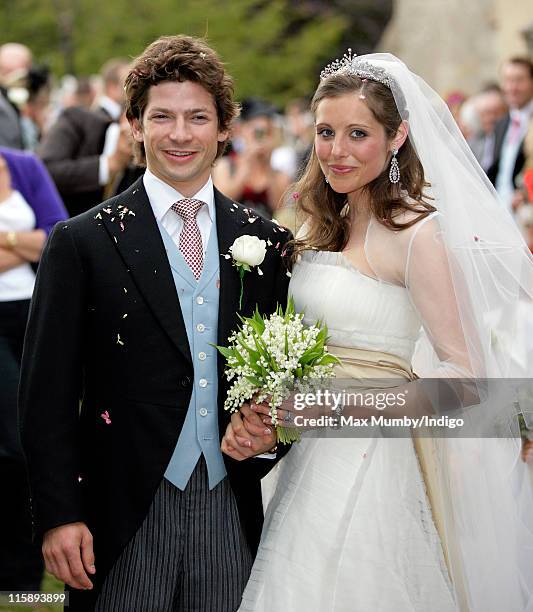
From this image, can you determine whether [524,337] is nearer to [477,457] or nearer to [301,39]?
[477,457]

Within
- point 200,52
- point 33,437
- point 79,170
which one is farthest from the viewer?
point 79,170

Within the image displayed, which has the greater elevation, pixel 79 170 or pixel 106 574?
pixel 79 170

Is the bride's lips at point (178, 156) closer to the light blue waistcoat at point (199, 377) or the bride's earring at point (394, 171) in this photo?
the light blue waistcoat at point (199, 377)

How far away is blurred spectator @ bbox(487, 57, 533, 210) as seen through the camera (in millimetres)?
10523

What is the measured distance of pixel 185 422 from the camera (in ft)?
12.1

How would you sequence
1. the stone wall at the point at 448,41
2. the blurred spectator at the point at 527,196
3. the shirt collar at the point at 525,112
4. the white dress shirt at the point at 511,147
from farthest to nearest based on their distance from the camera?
the stone wall at the point at 448,41
the shirt collar at the point at 525,112
the white dress shirt at the point at 511,147
the blurred spectator at the point at 527,196

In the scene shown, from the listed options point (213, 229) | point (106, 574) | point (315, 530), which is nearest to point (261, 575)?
point (315, 530)

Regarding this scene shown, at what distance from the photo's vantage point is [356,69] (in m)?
4.02

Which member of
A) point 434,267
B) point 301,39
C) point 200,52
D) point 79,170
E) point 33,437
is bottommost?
point 33,437

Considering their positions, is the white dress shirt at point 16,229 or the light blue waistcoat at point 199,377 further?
the white dress shirt at point 16,229

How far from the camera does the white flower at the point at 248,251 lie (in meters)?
3.73

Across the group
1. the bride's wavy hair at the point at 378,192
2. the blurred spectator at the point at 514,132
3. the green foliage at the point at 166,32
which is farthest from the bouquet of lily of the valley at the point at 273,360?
the green foliage at the point at 166,32

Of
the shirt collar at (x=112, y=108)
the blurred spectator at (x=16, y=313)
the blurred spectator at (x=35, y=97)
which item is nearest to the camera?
the blurred spectator at (x=16, y=313)

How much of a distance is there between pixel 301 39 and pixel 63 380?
83.1ft
